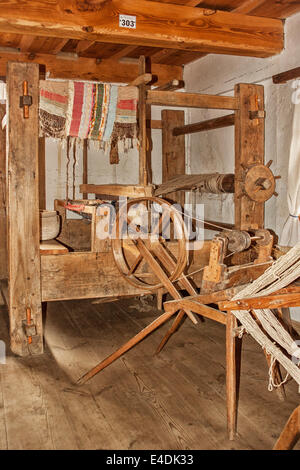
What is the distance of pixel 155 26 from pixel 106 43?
5.51ft

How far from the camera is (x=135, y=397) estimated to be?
2873 millimetres

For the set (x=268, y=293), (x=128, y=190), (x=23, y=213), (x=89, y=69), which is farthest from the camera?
(x=89, y=69)

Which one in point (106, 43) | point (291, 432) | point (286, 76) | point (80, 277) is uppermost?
point (106, 43)

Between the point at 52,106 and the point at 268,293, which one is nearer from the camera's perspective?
the point at 268,293

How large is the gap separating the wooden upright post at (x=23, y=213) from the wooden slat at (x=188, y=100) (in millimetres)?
953

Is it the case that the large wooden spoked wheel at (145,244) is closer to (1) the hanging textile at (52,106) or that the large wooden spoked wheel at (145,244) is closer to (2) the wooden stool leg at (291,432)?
(1) the hanging textile at (52,106)

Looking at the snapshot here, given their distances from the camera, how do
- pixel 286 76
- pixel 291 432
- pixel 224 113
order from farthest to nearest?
pixel 224 113 < pixel 286 76 < pixel 291 432

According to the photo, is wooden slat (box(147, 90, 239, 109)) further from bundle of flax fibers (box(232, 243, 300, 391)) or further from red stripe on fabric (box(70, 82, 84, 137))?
bundle of flax fibers (box(232, 243, 300, 391))

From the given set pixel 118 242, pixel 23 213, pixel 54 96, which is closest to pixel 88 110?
pixel 54 96

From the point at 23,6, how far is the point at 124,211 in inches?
67.1

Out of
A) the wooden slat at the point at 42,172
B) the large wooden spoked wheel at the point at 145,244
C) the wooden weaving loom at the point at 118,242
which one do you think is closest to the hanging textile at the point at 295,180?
the wooden weaving loom at the point at 118,242

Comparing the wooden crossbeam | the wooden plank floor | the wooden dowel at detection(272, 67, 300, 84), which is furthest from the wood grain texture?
the wooden dowel at detection(272, 67, 300, 84)

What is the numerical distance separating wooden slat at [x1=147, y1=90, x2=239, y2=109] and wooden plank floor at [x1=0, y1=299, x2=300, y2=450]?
1.90 metres

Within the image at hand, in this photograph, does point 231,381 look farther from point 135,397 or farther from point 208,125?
point 208,125
